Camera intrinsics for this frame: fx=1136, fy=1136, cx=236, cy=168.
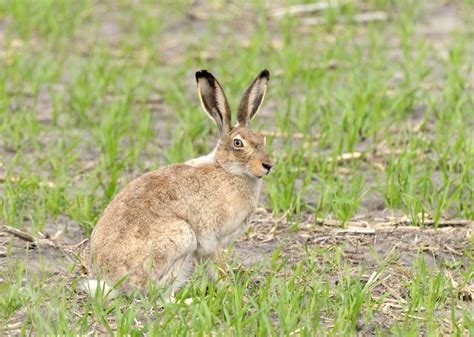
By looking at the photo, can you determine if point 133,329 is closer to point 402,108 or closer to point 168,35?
point 402,108

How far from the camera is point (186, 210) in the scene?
5.76 meters

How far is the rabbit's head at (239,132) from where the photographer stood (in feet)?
19.7

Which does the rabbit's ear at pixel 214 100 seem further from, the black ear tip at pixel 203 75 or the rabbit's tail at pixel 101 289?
the rabbit's tail at pixel 101 289

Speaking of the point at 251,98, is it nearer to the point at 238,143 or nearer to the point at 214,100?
the point at 214,100

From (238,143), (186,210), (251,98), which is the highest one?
(251,98)

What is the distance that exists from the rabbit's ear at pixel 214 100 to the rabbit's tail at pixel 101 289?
1249mm

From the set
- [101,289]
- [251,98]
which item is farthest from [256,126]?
[101,289]

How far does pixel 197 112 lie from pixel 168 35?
2773 millimetres

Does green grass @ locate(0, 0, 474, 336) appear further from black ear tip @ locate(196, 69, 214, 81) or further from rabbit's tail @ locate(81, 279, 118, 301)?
black ear tip @ locate(196, 69, 214, 81)

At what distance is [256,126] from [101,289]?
3458 millimetres

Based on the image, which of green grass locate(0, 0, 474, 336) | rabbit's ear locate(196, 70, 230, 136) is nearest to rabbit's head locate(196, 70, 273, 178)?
rabbit's ear locate(196, 70, 230, 136)

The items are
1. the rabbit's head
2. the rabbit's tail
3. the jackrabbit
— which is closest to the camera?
the rabbit's tail

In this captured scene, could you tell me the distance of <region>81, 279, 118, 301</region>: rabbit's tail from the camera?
17.3ft

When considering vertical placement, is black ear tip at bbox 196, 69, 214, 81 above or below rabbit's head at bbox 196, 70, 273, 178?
above
